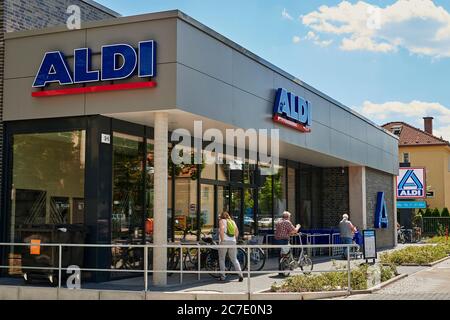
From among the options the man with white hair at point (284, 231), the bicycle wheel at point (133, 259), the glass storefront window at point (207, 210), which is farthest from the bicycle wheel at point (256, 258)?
the bicycle wheel at point (133, 259)

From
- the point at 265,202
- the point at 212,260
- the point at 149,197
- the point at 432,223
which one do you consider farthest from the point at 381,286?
the point at 432,223

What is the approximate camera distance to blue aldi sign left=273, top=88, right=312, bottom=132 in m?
17.6

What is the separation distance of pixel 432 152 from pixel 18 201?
5299cm

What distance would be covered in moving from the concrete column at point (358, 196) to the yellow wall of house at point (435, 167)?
35.7 meters

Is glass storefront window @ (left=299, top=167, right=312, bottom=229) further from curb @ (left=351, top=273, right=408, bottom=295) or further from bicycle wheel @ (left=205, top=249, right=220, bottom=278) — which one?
bicycle wheel @ (left=205, top=249, right=220, bottom=278)

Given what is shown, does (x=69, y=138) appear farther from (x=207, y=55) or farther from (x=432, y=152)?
(x=432, y=152)

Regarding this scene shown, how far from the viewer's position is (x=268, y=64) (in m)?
17.4

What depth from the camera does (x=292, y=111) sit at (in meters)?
18.7

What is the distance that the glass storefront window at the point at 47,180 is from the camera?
1417 centimetres

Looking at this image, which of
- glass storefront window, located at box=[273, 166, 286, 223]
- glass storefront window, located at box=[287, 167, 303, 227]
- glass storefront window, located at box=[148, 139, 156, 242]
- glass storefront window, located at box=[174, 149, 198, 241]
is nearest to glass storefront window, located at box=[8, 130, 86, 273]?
glass storefront window, located at box=[148, 139, 156, 242]

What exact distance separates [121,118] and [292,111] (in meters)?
6.12

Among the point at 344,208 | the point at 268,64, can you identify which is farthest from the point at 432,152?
the point at 268,64

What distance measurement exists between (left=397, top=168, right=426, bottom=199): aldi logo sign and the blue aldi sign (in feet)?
63.0

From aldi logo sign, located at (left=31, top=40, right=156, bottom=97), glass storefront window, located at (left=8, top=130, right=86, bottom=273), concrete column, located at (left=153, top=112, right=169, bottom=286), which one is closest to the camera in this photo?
aldi logo sign, located at (left=31, top=40, right=156, bottom=97)
